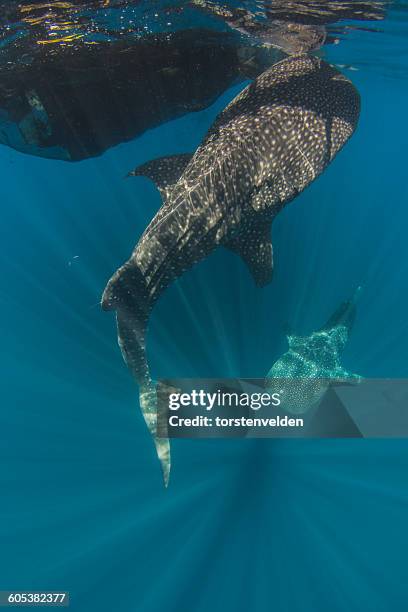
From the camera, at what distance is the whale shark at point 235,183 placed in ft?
14.6

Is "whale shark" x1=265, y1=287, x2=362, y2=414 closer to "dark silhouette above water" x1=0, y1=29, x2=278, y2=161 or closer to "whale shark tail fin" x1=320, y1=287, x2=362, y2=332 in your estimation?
"whale shark tail fin" x1=320, y1=287, x2=362, y2=332

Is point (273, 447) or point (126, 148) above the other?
point (126, 148)

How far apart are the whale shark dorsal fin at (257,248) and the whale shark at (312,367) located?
8.11 ft

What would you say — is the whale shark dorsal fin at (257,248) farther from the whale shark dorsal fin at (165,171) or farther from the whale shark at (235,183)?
the whale shark dorsal fin at (165,171)

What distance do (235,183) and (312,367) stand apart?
5.10 meters

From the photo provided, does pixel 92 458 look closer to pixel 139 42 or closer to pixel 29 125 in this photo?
pixel 29 125

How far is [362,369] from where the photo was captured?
11984 mm

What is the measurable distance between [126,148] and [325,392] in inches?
476

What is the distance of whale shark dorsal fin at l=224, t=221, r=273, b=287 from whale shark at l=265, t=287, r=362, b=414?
2471 mm

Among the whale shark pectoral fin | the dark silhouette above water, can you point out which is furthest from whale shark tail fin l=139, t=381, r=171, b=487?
the dark silhouette above water

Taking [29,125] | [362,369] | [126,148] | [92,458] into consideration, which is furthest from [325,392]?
[126,148]

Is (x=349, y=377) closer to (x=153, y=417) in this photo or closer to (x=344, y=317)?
(x=344, y=317)

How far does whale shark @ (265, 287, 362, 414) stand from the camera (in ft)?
24.2

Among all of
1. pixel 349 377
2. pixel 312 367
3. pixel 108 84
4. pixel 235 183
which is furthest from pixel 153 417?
pixel 108 84
